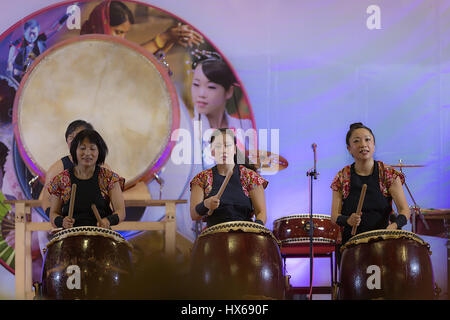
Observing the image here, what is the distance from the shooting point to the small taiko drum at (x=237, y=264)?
3021 millimetres

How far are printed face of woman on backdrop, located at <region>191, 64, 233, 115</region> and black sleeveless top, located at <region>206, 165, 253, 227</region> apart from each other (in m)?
1.65

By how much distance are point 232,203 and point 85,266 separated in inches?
39.9

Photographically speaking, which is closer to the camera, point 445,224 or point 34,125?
point 445,224

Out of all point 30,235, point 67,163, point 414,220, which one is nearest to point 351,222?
point 414,220

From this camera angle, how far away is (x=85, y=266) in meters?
2.98

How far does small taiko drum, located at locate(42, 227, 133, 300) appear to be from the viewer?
295cm

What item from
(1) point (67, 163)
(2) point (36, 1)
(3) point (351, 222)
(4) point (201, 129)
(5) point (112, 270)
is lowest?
(5) point (112, 270)

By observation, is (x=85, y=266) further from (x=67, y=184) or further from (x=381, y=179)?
(x=381, y=179)

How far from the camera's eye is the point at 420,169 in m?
5.26

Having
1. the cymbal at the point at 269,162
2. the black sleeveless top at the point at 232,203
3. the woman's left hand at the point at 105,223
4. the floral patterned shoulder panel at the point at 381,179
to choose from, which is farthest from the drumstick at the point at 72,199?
the cymbal at the point at 269,162

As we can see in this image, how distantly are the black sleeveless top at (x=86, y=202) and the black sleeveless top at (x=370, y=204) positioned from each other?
1.41 m

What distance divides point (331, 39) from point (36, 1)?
105 inches

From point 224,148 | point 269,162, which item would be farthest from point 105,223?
point 269,162

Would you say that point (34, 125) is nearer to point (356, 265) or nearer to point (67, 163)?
point (67, 163)
